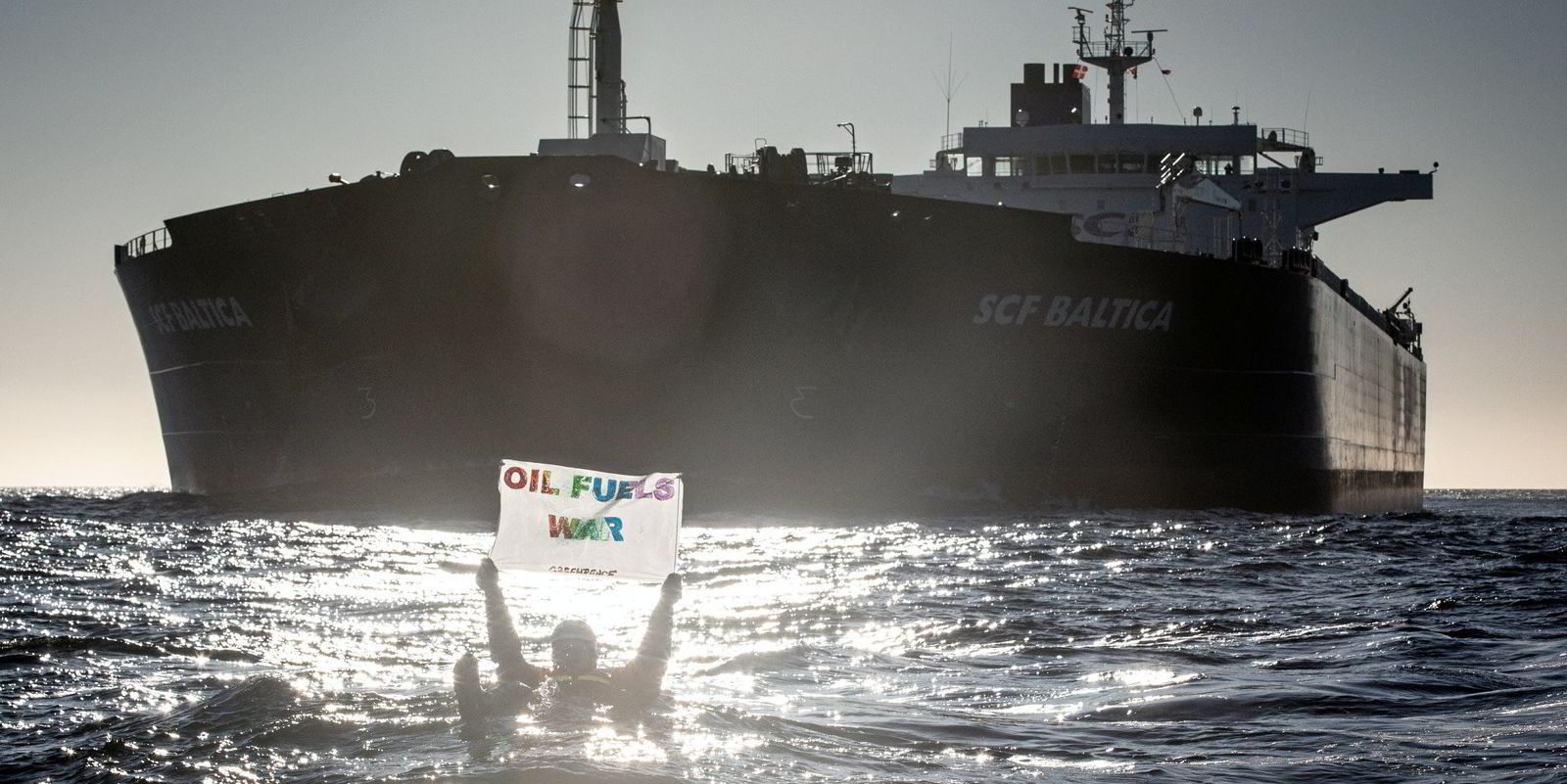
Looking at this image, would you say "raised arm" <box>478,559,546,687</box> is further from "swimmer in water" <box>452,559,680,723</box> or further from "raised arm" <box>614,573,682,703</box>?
"raised arm" <box>614,573,682,703</box>

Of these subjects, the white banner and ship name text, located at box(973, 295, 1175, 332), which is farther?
ship name text, located at box(973, 295, 1175, 332)

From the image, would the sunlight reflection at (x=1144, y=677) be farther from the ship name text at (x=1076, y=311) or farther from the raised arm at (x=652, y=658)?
the ship name text at (x=1076, y=311)

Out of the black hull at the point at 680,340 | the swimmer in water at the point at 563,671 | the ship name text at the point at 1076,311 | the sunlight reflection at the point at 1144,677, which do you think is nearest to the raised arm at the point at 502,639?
the swimmer in water at the point at 563,671

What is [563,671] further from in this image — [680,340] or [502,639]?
[680,340]

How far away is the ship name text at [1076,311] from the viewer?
1097 inches

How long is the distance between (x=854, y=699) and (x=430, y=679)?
2.72 m

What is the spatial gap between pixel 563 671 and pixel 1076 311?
21164mm

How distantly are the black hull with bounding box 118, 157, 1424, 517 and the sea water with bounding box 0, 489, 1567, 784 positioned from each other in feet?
19.2

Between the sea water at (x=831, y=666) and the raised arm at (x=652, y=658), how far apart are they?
0.58 feet

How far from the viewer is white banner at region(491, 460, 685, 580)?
831 cm

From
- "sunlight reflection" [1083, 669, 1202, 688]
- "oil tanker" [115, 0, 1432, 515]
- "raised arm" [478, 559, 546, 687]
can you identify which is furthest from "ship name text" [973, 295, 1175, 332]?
"raised arm" [478, 559, 546, 687]

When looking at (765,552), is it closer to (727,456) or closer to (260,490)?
(727,456)

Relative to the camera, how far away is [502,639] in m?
9.09

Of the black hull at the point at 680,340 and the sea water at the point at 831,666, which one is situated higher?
the black hull at the point at 680,340
